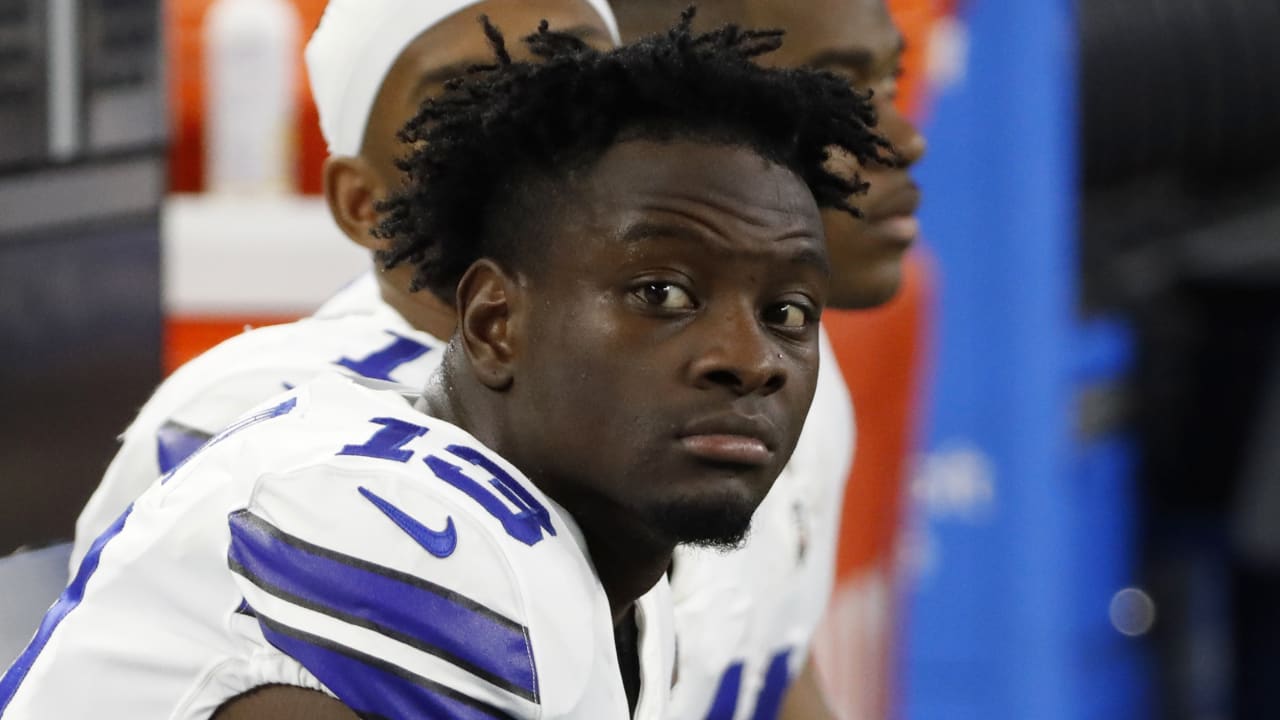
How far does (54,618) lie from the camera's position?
1.04 m

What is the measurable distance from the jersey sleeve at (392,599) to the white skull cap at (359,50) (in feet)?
2.00

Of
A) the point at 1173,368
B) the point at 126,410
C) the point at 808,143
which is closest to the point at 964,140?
the point at 1173,368

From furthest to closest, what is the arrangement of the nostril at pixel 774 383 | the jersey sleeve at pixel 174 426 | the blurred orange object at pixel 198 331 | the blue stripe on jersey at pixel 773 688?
the blurred orange object at pixel 198 331, the blue stripe on jersey at pixel 773 688, the jersey sleeve at pixel 174 426, the nostril at pixel 774 383

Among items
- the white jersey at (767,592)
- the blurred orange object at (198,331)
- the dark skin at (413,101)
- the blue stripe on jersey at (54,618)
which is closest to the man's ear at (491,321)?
the blue stripe on jersey at (54,618)

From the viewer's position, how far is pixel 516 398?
1.00m

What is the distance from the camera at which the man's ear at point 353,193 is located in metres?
1.46

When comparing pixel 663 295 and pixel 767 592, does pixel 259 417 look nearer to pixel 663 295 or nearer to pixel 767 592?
Result: pixel 663 295

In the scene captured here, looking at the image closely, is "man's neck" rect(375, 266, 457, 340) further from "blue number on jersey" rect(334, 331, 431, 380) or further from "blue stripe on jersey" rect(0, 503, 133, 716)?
"blue stripe on jersey" rect(0, 503, 133, 716)

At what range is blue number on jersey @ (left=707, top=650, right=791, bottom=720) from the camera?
1.49 m

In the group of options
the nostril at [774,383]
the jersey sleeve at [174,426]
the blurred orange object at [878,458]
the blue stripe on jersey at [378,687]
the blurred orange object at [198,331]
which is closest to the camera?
the blue stripe on jersey at [378,687]

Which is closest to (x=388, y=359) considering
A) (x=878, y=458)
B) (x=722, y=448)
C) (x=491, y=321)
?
(x=491, y=321)

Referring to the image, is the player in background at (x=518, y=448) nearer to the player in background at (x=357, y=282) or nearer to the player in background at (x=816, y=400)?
the player in background at (x=357, y=282)

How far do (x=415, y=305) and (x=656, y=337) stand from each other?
0.47m

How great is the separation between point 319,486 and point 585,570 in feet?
0.50
